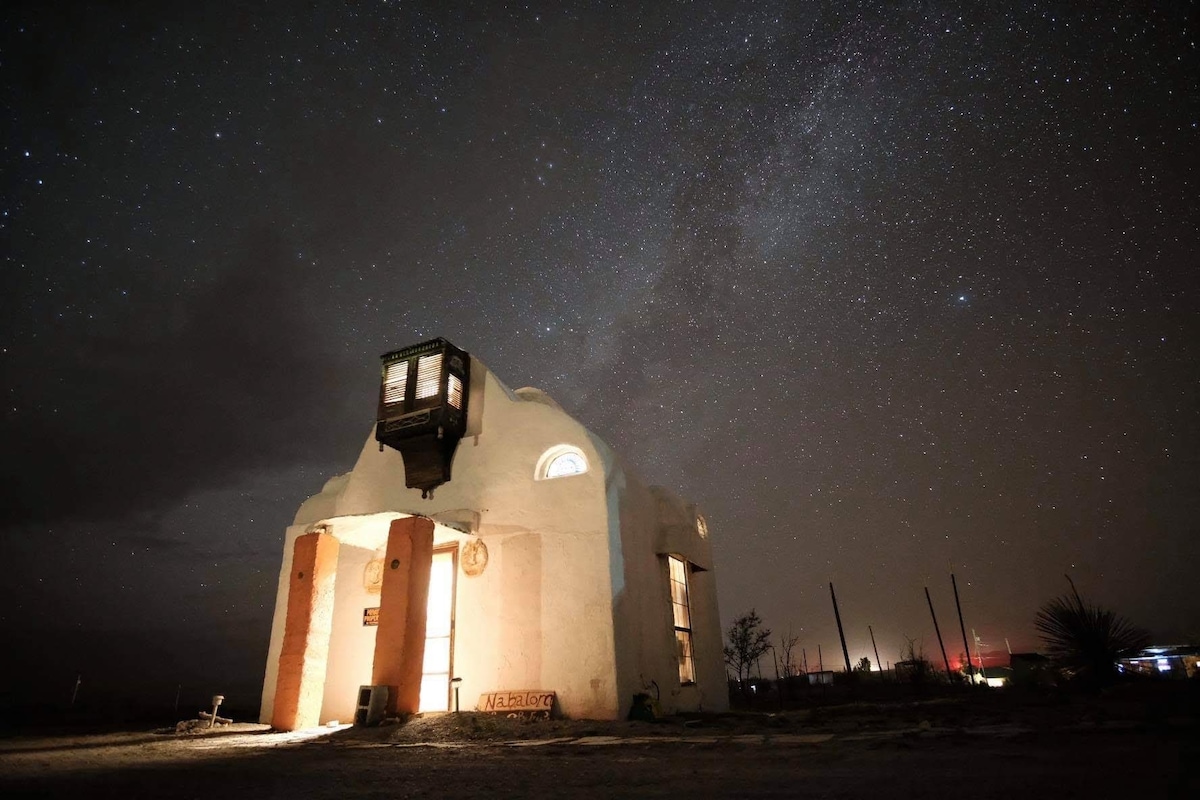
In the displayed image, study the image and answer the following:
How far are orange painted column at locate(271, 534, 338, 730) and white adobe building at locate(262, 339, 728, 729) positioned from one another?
0.04 metres

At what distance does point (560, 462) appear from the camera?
13.7 m

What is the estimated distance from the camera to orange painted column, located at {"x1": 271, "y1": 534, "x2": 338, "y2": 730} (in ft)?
41.3

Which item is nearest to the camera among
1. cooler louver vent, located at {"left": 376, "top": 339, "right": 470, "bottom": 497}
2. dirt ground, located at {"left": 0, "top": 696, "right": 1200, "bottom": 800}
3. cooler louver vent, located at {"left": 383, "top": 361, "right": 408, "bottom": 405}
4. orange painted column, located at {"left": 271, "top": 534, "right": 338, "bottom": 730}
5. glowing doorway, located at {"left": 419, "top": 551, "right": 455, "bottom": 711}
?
dirt ground, located at {"left": 0, "top": 696, "right": 1200, "bottom": 800}

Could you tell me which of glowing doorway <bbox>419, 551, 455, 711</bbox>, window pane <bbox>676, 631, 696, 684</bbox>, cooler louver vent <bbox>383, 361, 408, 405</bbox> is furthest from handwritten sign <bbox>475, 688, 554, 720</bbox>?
cooler louver vent <bbox>383, 361, 408, 405</bbox>

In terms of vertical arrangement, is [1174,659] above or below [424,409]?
below

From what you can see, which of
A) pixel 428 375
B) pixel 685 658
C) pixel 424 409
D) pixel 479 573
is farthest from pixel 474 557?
pixel 685 658

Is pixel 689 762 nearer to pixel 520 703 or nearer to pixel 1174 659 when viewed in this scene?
pixel 520 703

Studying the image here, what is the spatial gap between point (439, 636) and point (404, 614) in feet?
6.02

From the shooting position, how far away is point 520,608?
12492 millimetres

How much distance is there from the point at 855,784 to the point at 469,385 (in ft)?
40.9

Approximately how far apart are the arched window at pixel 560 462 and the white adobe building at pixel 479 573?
3 cm

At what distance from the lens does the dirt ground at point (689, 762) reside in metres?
4.13

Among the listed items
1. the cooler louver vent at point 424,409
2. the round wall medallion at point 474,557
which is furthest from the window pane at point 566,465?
the cooler louver vent at point 424,409

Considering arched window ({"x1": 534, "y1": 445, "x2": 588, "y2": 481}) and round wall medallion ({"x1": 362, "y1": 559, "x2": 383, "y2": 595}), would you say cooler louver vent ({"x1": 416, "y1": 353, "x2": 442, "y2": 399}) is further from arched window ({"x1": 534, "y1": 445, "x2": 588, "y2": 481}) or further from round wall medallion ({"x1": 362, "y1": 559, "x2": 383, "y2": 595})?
round wall medallion ({"x1": 362, "y1": 559, "x2": 383, "y2": 595})
